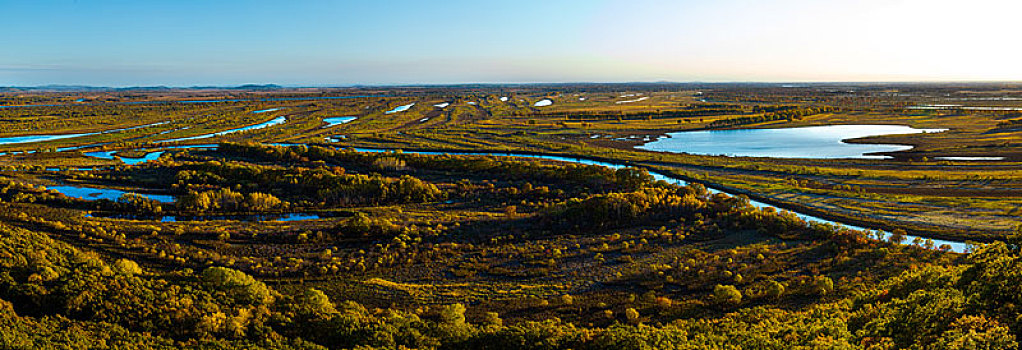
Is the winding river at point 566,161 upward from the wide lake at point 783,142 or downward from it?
downward

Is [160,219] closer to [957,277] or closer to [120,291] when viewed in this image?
[120,291]

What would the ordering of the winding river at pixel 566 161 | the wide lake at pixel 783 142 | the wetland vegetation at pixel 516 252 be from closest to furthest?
1. the wetland vegetation at pixel 516 252
2. the winding river at pixel 566 161
3. the wide lake at pixel 783 142

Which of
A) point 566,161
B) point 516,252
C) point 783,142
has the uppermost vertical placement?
point 783,142

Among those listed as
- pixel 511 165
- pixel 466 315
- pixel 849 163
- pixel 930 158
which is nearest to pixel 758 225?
pixel 466 315

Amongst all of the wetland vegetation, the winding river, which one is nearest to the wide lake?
the wetland vegetation

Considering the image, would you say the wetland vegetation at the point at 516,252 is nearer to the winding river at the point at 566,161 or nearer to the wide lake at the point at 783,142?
the winding river at the point at 566,161

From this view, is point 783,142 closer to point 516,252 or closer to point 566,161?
point 566,161

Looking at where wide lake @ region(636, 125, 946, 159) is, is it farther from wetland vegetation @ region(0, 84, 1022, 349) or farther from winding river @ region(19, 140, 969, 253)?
winding river @ region(19, 140, 969, 253)

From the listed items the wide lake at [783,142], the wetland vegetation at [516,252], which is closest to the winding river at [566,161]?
the wetland vegetation at [516,252]

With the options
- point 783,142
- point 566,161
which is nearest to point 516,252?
point 566,161
